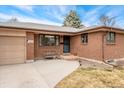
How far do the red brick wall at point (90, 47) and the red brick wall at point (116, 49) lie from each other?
23.9 inches

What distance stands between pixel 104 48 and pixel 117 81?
5137 millimetres

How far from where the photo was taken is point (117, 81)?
588 cm

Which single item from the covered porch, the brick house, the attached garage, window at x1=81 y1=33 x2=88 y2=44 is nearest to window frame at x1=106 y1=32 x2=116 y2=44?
the brick house

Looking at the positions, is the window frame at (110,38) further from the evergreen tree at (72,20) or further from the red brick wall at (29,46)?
the evergreen tree at (72,20)

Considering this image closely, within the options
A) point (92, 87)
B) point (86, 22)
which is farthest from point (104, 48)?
point (86, 22)

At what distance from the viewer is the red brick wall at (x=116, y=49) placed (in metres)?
11.0

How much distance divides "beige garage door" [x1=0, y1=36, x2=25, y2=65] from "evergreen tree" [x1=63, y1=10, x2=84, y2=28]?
3039 centimetres

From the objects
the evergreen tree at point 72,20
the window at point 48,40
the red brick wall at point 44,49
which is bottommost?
the red brick wall at point 44,49

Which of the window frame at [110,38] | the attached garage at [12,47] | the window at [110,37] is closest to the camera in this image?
the attached garage at [12,47]

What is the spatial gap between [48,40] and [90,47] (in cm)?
463

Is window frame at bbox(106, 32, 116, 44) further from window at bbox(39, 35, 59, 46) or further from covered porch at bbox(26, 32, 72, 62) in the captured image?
window at bbox(39, 35, 59, 46)

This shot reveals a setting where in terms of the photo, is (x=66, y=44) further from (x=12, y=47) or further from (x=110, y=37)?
(x=12, y=47)

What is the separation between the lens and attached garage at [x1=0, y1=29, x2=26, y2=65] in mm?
9388

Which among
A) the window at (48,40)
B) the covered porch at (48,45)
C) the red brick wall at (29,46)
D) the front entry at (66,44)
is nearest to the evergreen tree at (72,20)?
the front entry at (66,44)
